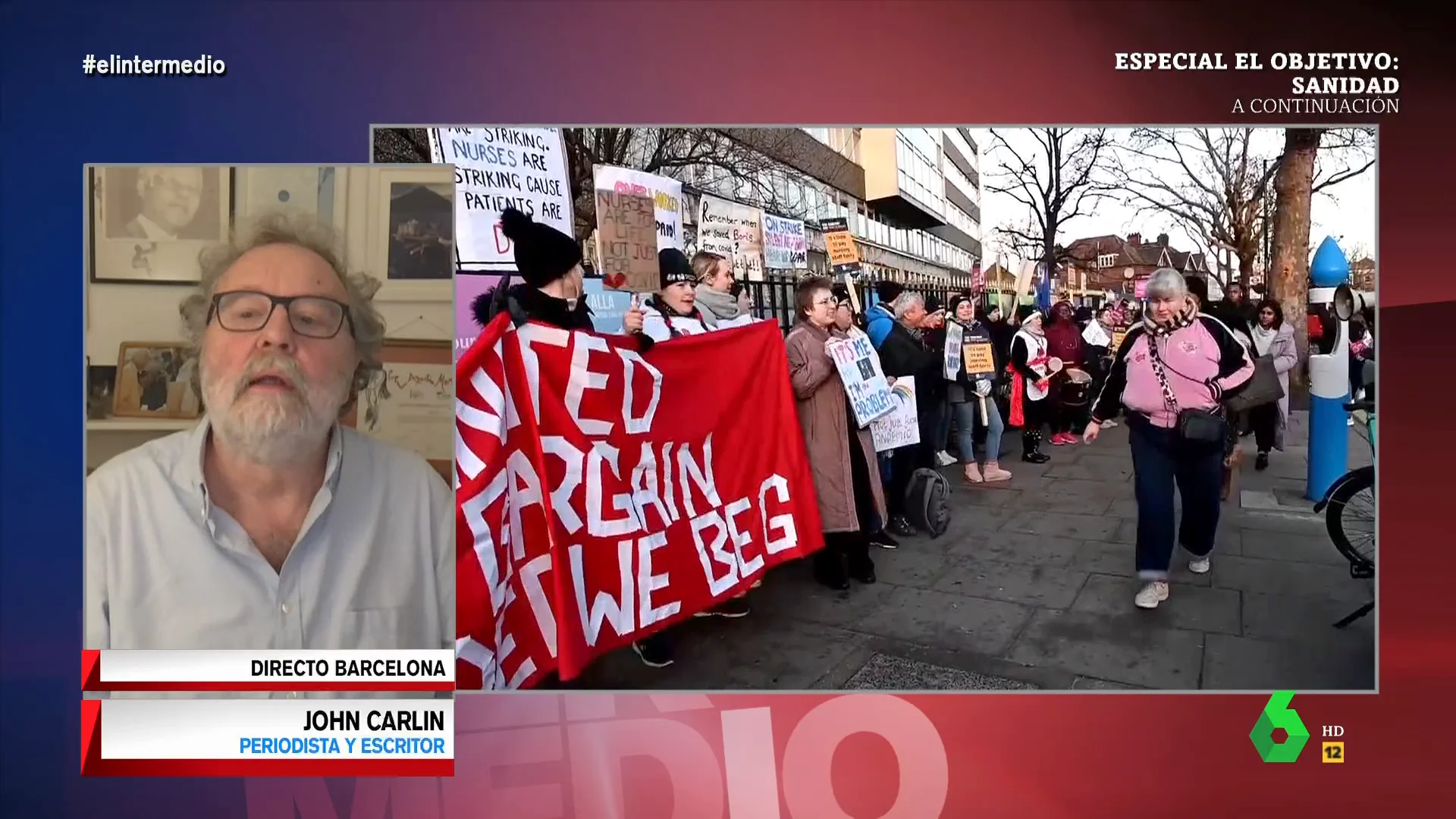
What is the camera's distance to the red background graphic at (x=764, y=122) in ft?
9.11

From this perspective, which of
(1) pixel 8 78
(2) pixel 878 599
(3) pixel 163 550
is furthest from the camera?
(2) pixel 878 599

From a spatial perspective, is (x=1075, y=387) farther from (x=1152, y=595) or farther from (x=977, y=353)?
(x=1152, y=595)

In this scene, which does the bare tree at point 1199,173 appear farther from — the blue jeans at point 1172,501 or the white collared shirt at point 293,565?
the white collared shirt at point 293,565

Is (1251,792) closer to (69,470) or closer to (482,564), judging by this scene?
(482,564)

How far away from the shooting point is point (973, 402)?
3.46m

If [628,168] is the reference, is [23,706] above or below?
below

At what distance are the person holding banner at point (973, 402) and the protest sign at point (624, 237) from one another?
4.41 feet

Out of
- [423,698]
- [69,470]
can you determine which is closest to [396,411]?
[423,698]

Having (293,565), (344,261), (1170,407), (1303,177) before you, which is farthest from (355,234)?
(1303,177)

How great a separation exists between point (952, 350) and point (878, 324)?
0.38 meters

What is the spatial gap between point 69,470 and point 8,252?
0.85m

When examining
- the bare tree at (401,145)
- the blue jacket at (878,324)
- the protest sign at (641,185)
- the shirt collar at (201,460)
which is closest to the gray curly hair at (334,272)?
the shirt collar at (201,460)

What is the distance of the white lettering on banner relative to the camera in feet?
8.82

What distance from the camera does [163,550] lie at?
265cm
